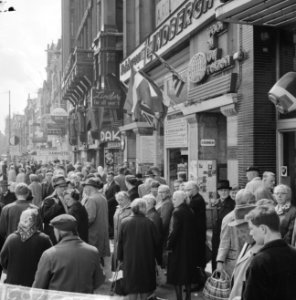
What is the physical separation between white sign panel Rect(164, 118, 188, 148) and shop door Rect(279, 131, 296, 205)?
493 centimetres

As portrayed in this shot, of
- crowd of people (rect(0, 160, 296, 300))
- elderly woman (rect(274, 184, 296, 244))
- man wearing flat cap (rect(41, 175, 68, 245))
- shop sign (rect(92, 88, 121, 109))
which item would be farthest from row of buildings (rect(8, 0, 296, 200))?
man wearing flat cap (rect(41, 175, 68, 245))

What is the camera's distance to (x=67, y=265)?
14.1 ft

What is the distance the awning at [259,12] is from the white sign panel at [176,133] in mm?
5751

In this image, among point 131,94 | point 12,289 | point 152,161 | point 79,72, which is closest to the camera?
point 12,289

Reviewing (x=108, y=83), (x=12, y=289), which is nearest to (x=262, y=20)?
(x=12, y=289)

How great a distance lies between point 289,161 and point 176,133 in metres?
5.95

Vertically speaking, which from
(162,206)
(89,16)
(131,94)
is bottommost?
(162,206)

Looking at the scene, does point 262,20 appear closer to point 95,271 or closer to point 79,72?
point 95,271

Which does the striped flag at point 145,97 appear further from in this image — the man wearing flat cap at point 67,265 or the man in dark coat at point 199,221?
the man wearing flat cap at point 67,265

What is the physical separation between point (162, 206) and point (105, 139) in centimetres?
1999

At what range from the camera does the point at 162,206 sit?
7625 mm

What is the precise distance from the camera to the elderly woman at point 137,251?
625 cm

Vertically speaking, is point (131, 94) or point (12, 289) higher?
point (131, 94)

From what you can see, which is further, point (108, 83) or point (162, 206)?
point (108, 83)
